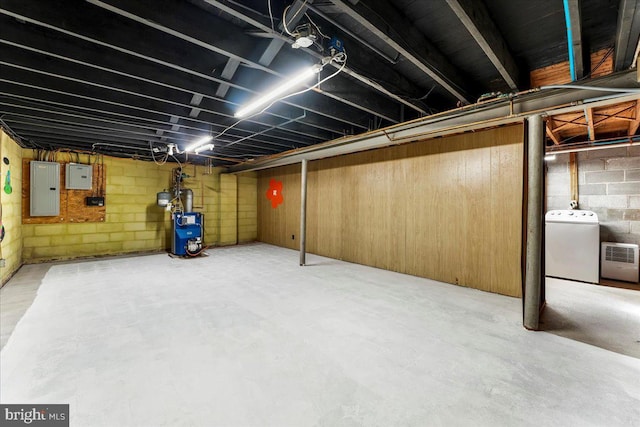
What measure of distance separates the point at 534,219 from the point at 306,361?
2418mm

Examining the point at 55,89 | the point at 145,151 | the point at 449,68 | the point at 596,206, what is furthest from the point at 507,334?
the point at 145,151

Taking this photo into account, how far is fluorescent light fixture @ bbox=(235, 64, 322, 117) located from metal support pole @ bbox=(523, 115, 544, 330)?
2.10 m

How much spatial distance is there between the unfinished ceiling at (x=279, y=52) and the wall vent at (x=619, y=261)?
1.93 m

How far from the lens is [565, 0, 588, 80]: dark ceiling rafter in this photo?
5.06 feet

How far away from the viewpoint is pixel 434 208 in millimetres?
4180

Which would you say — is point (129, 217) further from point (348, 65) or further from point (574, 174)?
point (574, 174)

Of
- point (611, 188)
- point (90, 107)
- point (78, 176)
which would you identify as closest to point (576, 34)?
point (611, 188)

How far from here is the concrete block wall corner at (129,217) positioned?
4574 millimetres

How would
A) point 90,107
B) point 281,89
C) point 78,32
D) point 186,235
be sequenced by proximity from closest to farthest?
1. point 78,32
2. point 281,89
3. point 90,107
4. point 186,235

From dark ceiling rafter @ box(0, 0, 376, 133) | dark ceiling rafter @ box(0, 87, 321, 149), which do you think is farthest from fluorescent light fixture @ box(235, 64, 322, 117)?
dark ceiling rafter @ box(0, 87, 321, 149)

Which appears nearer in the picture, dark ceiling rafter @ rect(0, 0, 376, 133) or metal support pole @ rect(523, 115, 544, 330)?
dark ceiling rafter @ rect(0, 0, 376, 133)

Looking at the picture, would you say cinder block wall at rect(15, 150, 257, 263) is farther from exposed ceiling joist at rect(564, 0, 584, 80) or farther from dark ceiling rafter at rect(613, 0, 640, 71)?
dark ceiling rafter at rect(613, 0, 640, 71)

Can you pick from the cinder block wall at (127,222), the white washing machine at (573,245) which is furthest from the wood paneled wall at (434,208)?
the cinder block wall at (127,222)

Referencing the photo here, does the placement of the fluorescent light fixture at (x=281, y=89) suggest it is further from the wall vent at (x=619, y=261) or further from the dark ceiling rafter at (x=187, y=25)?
the wall vent at (x=619, y=261)
